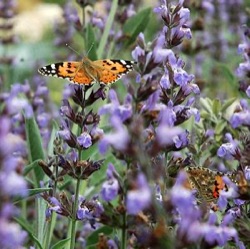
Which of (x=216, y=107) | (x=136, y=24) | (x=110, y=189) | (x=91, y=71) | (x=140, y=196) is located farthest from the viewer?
(x=136, y=24)

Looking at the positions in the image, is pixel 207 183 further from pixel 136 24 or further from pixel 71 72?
pixel 136 24

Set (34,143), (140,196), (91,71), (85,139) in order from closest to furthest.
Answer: (140,196) → (85,139) → (91,71) → (34,143)

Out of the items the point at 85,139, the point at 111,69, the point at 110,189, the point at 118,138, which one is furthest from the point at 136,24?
the point at 118,138

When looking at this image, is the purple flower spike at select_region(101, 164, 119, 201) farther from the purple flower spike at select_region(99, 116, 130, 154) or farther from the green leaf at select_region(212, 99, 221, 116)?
the green leaf at select_region(212, 99, 221, 116)

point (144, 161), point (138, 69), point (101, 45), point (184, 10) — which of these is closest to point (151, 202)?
point (144, 161)

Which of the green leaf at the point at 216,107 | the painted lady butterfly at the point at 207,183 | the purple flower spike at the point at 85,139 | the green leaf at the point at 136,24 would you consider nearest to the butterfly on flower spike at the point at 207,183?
the painted lady butterfly at the point at 207,183

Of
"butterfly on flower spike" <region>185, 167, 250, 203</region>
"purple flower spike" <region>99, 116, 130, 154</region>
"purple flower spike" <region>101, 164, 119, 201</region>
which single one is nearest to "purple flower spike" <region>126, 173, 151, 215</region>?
"purple flower spike" <region>99, 116, 130, 154</region>

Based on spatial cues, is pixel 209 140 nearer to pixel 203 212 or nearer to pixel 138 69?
pixel 138 69
